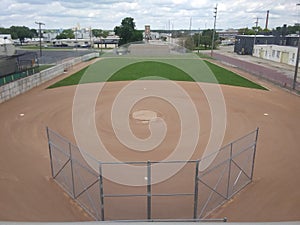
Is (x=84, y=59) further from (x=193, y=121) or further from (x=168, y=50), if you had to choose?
(x=193, y=121)

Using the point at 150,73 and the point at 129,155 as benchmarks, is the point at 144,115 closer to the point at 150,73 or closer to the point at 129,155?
the point at 129,155

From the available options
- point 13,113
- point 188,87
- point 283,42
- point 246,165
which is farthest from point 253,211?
point 283,42

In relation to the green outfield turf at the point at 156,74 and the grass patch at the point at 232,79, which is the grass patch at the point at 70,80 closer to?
the green outfield turf at the point at 156,74

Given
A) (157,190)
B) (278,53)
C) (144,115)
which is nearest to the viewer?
(157,190)

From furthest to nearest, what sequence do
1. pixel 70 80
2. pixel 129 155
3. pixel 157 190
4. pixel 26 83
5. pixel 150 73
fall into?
pixel 150 73 < pixel 70 80 < pixel 26 83 < pixel 129 155 < pixel 157 190

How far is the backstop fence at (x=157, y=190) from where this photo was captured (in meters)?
9.82

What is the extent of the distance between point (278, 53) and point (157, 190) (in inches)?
2174

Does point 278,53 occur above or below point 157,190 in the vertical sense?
above

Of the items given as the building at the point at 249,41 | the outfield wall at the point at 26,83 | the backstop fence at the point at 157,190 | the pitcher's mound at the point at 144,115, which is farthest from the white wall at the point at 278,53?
the backstop fence at the point at 157,190

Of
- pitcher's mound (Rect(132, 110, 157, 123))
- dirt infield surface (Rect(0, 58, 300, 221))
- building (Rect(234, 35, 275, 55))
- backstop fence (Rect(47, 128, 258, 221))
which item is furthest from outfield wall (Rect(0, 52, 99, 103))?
building (Rect(234, 35, 275, 55))

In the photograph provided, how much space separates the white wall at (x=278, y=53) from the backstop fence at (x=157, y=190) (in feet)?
150

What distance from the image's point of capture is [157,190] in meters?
11.3

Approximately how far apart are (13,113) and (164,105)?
493 inches

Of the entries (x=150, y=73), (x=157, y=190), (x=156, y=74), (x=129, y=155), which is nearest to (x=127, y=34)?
(x=150, y=73)
